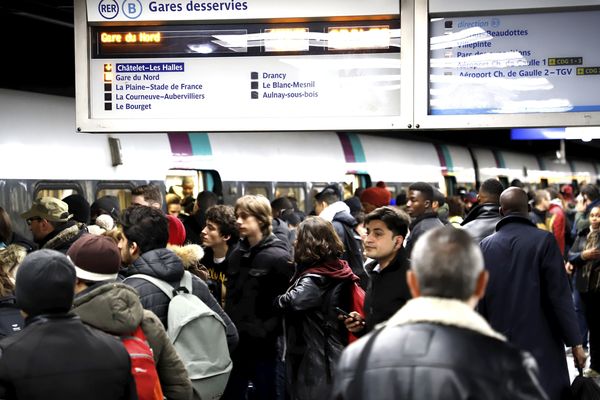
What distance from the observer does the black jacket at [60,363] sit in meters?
3.12

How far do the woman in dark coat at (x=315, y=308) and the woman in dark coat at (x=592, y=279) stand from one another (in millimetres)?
4469

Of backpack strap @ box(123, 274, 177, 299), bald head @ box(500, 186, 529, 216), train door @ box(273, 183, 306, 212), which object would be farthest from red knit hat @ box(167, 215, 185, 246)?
train door @ box(273, 183, 306, 212)

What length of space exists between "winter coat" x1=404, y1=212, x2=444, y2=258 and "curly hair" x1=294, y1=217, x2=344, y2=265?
148 centimetres

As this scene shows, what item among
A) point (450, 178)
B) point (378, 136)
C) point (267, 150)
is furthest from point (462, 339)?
point (450, 178)

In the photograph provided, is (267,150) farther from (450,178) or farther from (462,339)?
(462,339)

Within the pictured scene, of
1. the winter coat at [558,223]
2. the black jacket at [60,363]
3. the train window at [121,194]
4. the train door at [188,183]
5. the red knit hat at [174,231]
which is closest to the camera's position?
the black jacket at [60,363]

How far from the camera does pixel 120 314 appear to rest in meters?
3.60

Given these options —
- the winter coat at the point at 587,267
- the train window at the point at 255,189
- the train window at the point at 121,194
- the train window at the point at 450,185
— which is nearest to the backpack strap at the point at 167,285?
the winter coat at the point at 587,267

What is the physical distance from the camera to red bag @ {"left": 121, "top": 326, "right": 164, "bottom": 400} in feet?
11.9

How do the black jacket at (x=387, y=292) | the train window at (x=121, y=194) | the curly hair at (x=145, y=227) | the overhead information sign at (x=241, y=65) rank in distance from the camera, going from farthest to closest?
the train window at (x=121, y=194)
the overhead information sign at (x=241, y=65)
the black jacket at (x=387, y=292)
the curly hair at (x=145, y=227)

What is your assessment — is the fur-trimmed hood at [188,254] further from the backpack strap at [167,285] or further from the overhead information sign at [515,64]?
the overhead information sign at [515,64]

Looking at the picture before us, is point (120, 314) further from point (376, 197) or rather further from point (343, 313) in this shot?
point (376, 197)

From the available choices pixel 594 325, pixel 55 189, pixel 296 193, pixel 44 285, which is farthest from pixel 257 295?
pixel 296 193

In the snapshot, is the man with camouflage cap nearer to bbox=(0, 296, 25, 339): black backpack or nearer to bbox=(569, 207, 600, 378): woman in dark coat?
bbox=(0, 296, 25, 339): black backpack
